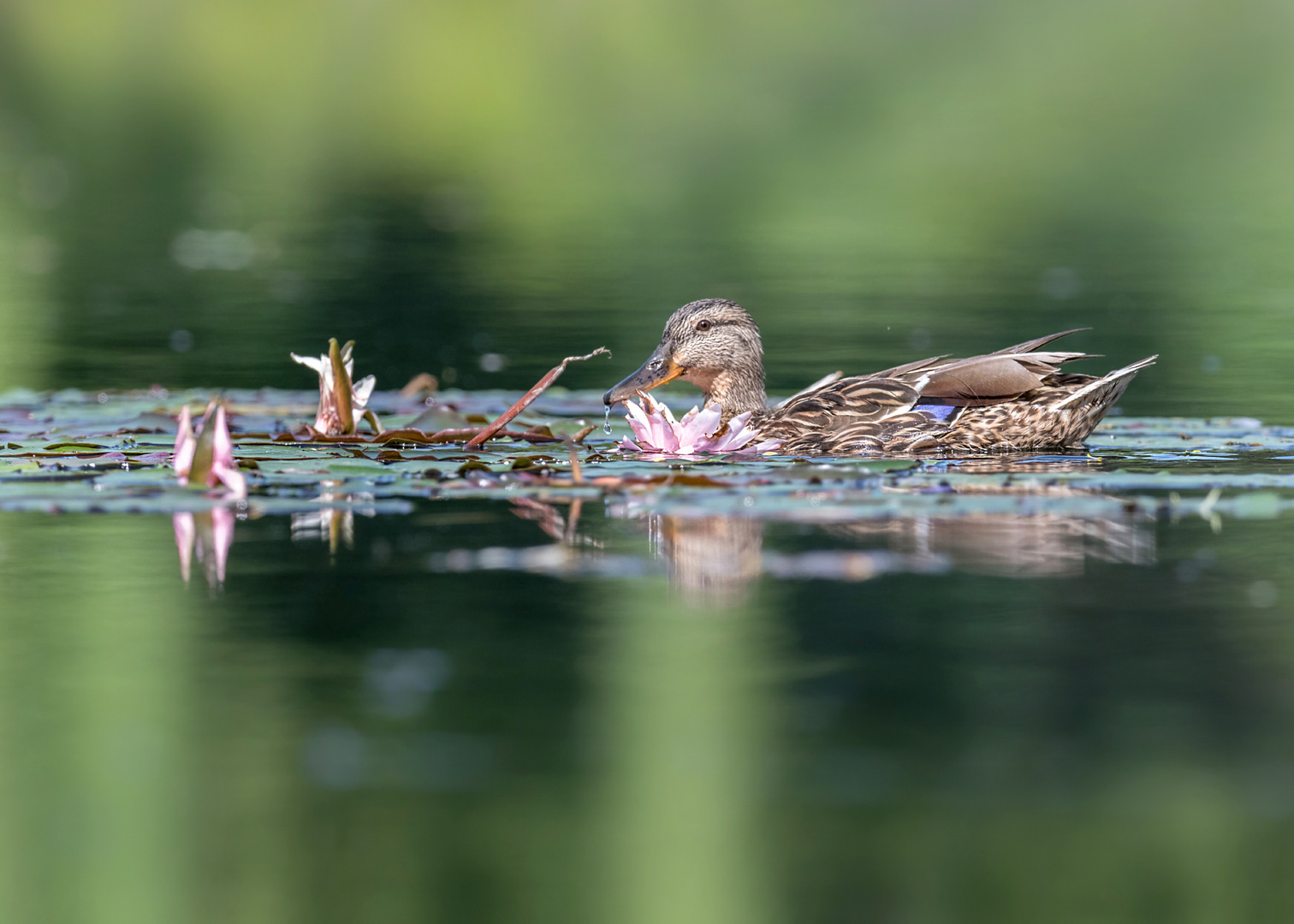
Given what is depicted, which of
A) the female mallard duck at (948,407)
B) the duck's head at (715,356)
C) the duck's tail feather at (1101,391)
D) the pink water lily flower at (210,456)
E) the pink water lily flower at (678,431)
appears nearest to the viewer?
the pink water lily flower at (210,456)

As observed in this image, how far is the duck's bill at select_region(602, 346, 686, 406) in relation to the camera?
32.5 feet

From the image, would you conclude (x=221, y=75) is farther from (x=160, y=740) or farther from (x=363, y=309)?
(x=160, y=740)

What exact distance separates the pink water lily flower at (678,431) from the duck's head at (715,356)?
0.81m

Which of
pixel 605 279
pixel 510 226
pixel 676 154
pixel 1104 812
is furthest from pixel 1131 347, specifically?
pixel 676 154

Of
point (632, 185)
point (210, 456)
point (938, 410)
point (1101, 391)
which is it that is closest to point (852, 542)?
point (210, 456)

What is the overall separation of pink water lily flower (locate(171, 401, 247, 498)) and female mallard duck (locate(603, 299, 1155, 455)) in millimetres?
2500

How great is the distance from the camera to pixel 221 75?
54219mm

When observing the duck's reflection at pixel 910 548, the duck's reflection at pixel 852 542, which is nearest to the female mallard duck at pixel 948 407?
the duck's reflection at pixel 852 542

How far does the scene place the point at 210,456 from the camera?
7820 millimetres

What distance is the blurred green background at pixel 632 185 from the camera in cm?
1540

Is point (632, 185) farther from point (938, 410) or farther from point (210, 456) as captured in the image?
point (210, 456)

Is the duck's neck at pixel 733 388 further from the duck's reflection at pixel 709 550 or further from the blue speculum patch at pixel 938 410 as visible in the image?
the duck's reflection at pixel 709 550

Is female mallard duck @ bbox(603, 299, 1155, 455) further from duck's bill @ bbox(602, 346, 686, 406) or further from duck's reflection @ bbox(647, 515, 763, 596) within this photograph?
duck's reflection @ bbox(647, 515, 763, 596)

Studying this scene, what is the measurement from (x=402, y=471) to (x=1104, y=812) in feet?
15.5
